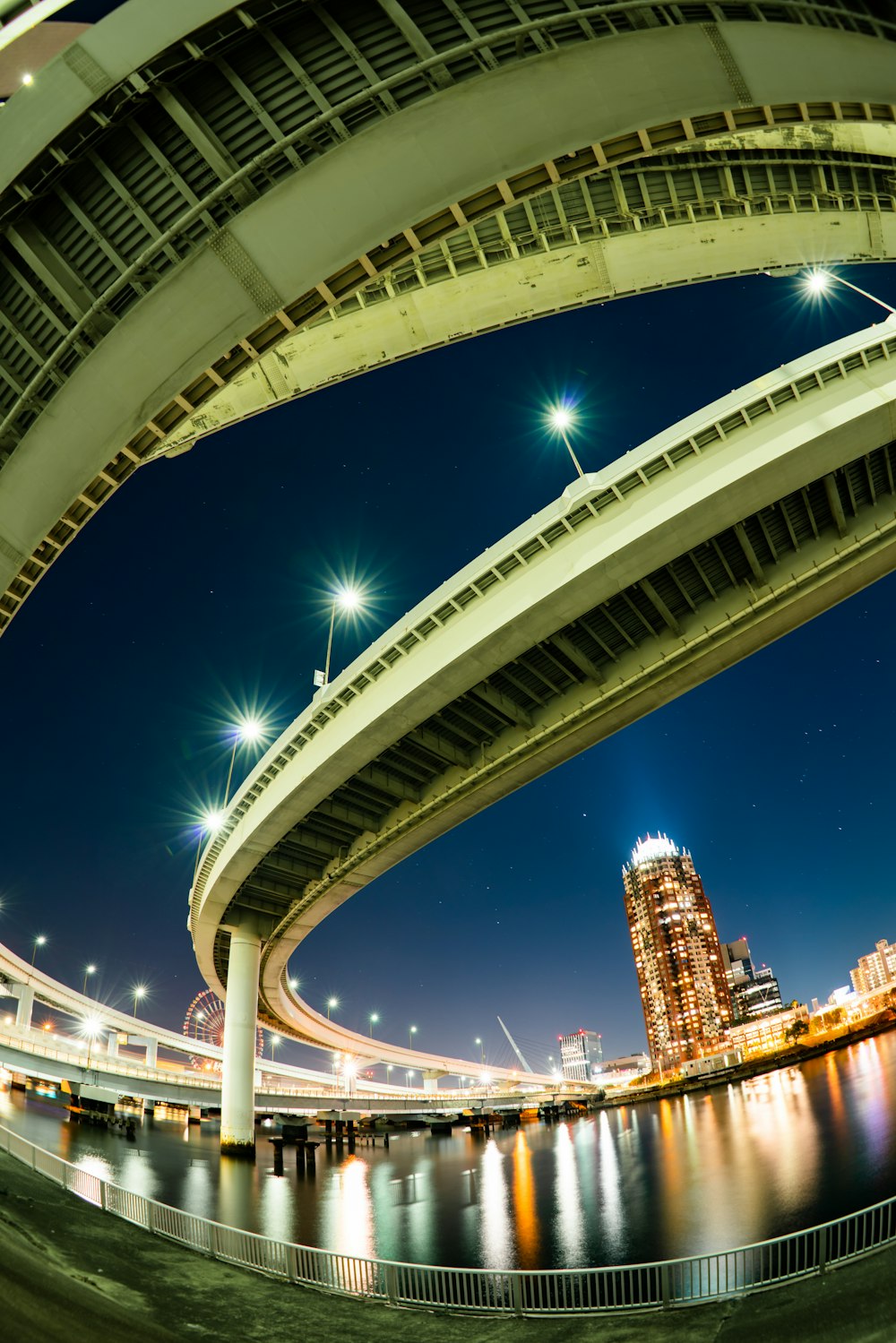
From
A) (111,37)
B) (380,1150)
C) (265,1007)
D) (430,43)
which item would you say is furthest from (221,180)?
(265,1007)

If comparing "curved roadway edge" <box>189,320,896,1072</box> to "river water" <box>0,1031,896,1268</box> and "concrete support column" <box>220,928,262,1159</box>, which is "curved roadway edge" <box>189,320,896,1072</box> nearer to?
"concrete support column" <box>220,928,262,1159</box>

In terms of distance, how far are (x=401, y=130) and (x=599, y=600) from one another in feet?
56.3

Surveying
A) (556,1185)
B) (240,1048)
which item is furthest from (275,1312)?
(240,1048)

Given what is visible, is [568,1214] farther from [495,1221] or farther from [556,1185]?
[556,1185]

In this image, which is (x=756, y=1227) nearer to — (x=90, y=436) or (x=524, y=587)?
(x=524, y=587)

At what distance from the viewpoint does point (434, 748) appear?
33000mm

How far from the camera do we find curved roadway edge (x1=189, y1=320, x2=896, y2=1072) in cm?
2184

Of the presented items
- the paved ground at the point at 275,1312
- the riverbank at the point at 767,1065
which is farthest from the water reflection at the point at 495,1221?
the riverbank at the point at 767,1065

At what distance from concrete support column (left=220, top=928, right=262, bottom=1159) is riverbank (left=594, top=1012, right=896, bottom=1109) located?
70.4 m

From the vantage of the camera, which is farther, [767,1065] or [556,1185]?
[767,1065]

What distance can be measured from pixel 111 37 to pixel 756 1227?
74.6ft

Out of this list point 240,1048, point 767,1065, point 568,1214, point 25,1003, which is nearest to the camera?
point 568,1214

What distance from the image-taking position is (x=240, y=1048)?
4353cm


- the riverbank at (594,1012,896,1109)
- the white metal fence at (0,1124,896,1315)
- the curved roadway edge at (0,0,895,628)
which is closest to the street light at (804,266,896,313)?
the curved roadway edge at (0,0,895,628)
